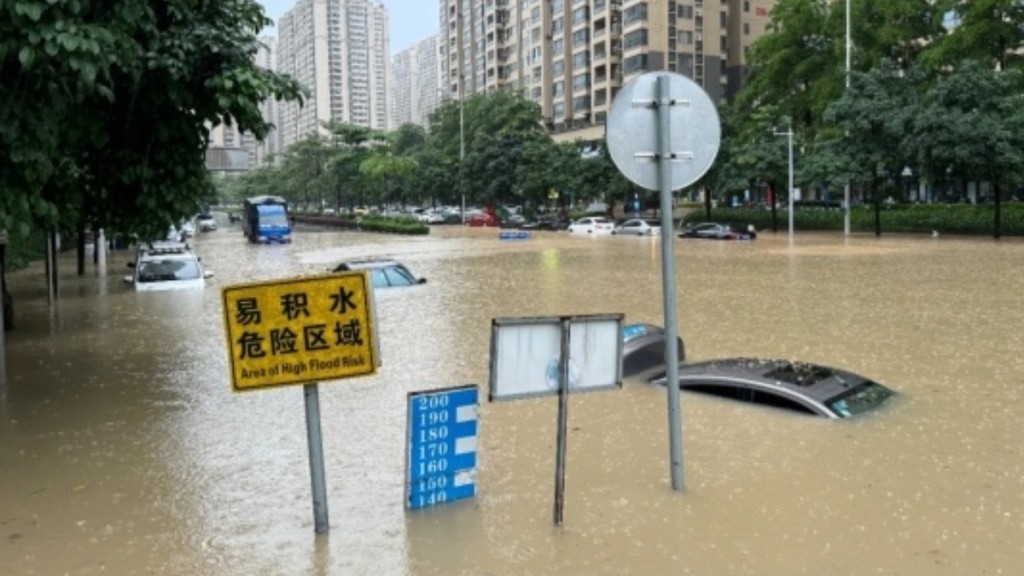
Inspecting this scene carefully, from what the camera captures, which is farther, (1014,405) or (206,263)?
(206,263)

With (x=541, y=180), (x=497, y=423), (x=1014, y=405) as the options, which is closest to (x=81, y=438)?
(x=497, y=423)

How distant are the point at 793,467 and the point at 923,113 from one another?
1395 inches

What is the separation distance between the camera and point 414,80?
178 metres

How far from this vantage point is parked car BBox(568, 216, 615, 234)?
2127 inches

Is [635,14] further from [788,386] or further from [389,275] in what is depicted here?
[788,386]

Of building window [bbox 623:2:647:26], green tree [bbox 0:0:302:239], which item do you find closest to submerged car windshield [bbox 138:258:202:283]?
green tree [bbox 0:0:302:239]

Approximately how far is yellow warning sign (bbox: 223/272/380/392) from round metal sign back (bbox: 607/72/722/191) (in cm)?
194

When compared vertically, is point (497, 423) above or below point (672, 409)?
below

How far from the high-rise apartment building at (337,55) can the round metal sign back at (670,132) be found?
118 metres

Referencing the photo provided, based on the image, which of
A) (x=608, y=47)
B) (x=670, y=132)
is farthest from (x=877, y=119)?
(x=608, y=47)

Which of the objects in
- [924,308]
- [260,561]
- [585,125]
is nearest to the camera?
[260,561]

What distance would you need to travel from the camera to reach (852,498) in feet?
20.6

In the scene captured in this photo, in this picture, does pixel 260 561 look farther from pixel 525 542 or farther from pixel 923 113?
pixel 923 113

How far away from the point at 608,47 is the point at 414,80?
100943 mm
